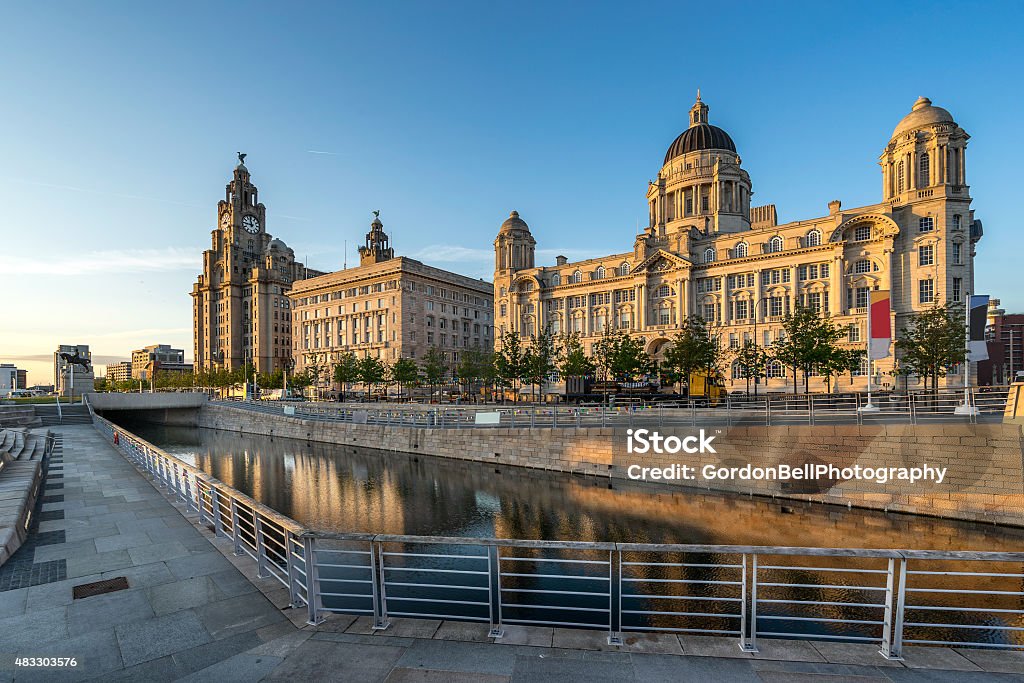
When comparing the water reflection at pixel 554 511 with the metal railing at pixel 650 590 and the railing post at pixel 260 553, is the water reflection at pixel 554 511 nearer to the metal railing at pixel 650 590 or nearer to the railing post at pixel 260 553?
the metal railing at pixel 650 590

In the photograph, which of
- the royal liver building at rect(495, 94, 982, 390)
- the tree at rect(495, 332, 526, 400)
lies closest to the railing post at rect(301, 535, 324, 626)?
the tree at rect(495, 332, 526, 400)

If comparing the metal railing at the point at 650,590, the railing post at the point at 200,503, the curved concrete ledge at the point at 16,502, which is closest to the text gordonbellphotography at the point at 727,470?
the metal railing at the point at 650,590

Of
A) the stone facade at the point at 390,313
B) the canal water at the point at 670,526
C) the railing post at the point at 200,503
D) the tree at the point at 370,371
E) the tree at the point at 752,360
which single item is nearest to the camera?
the canal water at the point at 670,526

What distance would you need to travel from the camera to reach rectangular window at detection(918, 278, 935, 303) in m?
55.7

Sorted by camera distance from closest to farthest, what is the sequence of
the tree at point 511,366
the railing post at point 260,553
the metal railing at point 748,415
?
the railing post at point 260,553
the metal railing at point 748,415
the tree at point 511,366

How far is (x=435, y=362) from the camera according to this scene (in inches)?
3068

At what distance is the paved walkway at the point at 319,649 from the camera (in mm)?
5484

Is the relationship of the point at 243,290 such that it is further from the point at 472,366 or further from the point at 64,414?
the point at 64,414

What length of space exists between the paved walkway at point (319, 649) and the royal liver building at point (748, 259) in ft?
179

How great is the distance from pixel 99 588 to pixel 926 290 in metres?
70.5

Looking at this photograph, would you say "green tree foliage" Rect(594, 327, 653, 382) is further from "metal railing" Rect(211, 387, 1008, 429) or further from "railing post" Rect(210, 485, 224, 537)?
"railing post" Rect(210, 485, 224, 537)

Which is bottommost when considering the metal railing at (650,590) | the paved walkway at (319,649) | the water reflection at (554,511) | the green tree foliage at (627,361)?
the water reflection at (554,511)

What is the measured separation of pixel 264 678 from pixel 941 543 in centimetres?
1901

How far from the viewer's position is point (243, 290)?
466 ft
